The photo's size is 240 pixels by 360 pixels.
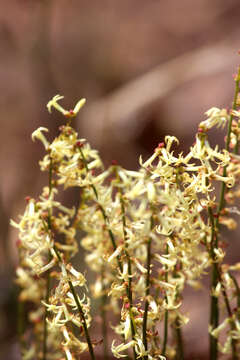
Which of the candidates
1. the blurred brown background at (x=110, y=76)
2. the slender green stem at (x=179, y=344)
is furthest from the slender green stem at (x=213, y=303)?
the blurred brown background at (x=110, y=76)

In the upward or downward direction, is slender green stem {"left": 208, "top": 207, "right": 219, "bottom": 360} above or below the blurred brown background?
below

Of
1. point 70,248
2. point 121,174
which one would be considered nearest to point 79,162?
point 121,174

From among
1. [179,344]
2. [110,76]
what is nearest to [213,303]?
[179,344]

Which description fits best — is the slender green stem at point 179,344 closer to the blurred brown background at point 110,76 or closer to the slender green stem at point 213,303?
the slender green stem at point 213,303

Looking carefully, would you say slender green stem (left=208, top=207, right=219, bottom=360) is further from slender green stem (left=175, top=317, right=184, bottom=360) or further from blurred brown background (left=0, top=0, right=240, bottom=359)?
blurred brown background (left=0, top=0, right=240, bottom=359)

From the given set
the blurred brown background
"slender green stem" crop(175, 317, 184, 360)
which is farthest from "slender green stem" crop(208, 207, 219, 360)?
the blurred brown background

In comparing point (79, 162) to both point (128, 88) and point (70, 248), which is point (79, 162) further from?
point (128, 88)

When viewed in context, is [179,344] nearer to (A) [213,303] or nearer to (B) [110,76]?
(A) [213,303]

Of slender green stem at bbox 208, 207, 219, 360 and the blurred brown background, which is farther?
the blurred brown background
